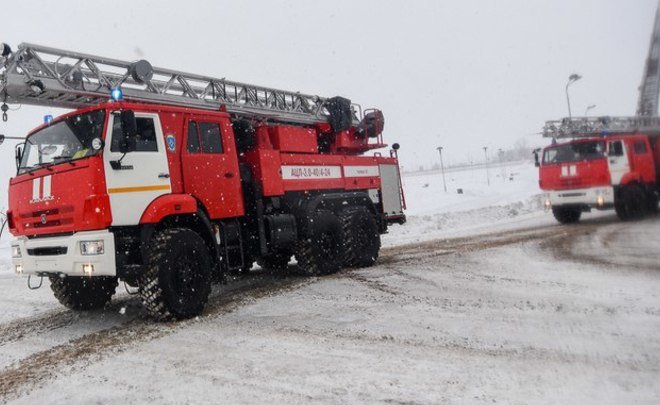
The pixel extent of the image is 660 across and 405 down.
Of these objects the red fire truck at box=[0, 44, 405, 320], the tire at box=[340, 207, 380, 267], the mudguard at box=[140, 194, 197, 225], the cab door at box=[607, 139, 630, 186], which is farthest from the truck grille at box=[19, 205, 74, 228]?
the cab door at box=[607, 139, 630, 186]

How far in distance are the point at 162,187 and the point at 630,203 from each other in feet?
52.3

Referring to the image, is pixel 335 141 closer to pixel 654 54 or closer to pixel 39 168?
pixel 39 168

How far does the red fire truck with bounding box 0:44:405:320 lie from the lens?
5.87 metres

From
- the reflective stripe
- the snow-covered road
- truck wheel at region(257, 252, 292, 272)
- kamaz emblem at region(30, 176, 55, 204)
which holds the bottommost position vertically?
the snow-covered road

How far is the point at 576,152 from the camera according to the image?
16.6 meters

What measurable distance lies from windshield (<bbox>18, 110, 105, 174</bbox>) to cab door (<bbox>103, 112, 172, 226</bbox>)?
0.78 feet

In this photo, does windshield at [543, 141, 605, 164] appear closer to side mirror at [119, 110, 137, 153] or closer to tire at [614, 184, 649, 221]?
tire at [614, 184, 649, 221]

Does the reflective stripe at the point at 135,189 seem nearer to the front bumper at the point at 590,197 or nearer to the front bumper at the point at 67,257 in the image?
the front bumper at the point at 67,257

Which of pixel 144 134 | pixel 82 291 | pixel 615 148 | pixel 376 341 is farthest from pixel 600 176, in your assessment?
pixel 82 291

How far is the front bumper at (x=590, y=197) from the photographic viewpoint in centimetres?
1593

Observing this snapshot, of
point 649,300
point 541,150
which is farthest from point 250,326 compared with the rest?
point 541,150

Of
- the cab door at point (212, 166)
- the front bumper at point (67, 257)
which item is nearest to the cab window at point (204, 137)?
the cab door at point (212, 166)

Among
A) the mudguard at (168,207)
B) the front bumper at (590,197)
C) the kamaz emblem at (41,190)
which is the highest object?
the kamaz emblem at (41,190)

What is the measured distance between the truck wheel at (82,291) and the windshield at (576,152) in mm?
14731
